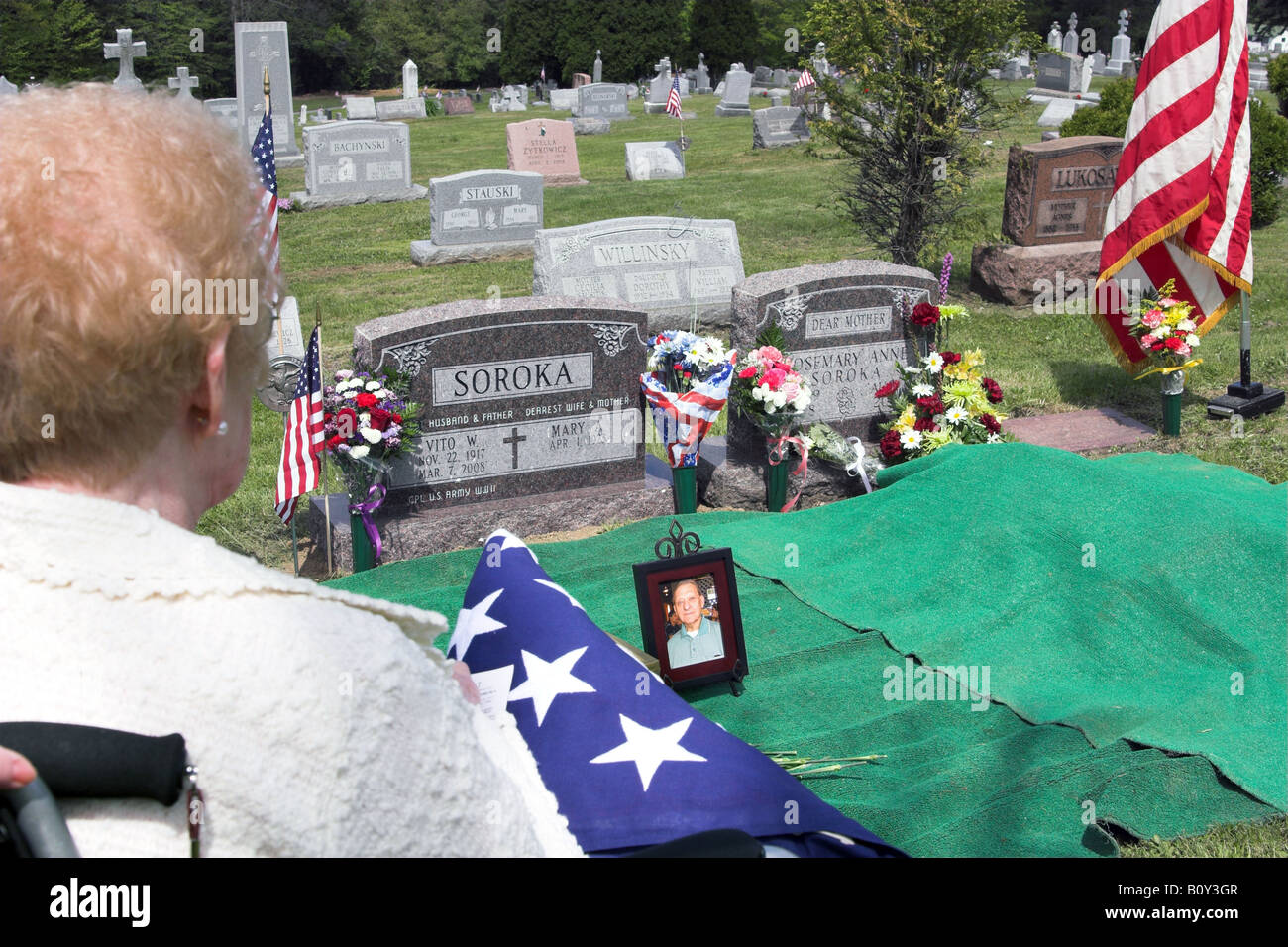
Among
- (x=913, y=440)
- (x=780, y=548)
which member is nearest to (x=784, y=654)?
(x=780, y=548)

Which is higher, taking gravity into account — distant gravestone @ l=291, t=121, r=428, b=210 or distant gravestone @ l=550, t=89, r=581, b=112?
distant gravestone @ l=550, t=89, r=581, b=112

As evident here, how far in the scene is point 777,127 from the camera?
24422 millimetres

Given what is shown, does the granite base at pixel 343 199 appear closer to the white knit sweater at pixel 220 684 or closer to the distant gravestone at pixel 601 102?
the distant gravestone at pixel 601 102

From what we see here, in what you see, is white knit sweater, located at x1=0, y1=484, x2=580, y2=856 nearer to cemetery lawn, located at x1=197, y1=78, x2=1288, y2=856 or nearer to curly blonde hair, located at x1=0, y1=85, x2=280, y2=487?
curly blonde hair, located at x1=0, y1=85, x2=280, y2=487

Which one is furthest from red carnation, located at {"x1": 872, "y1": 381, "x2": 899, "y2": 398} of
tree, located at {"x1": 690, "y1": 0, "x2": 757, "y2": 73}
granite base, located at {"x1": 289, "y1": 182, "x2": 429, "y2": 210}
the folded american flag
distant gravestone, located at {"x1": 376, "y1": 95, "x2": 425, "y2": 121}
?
tree, located at {"x1": 690, "y1": 0, "x2": 757, "y2": 73}

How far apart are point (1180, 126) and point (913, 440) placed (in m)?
2.88

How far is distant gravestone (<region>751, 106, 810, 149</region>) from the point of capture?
79.6ft

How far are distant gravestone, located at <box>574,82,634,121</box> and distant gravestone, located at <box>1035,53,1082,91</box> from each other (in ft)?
38.6

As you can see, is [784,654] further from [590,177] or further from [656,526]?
[590,177]

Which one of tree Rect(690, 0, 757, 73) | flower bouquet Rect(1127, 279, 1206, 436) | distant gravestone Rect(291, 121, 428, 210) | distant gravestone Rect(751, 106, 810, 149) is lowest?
flower bouquet Rect(1127, 279, 1206, 436)

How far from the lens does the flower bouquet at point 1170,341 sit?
7.71 meters

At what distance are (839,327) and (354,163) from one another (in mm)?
13658

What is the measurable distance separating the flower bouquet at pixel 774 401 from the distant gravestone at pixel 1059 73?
2768 cm

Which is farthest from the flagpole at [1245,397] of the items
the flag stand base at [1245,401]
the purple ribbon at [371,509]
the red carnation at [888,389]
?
the purple ribbon at [371,509]
